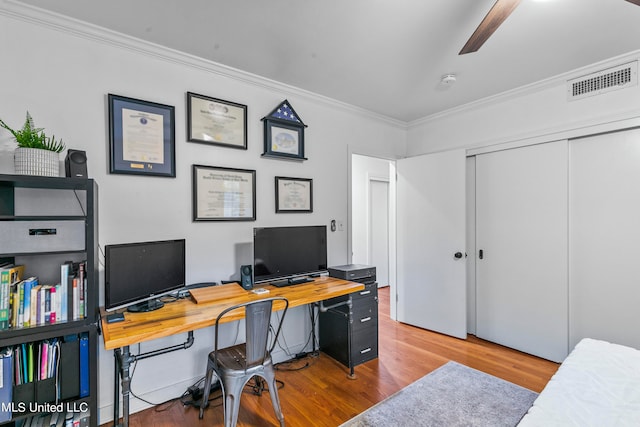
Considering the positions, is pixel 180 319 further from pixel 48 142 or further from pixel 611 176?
pixel 611 176

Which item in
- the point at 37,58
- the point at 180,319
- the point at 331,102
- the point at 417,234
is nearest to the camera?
the point at 180,319

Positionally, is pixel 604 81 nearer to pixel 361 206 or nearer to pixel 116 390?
pixel 361 206

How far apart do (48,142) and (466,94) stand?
352cm

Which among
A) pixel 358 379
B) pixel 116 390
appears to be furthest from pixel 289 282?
pixel 116 390

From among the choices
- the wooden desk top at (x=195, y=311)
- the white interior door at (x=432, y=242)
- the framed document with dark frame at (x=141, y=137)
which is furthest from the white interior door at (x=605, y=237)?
the framed document with dark frame at (x=141, y=137)

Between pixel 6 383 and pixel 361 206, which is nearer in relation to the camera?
pixel 6 383

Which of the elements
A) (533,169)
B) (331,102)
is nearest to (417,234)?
(533,169)

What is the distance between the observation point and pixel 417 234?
3.74m

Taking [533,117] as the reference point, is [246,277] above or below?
below

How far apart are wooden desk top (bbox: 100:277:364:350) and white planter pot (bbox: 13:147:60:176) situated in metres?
0.88

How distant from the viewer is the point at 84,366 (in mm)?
1664

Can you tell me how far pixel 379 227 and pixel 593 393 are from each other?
14.1 ft

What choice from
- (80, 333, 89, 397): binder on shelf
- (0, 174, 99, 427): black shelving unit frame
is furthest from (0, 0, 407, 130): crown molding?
(80, 333, 89, 397): binder on shelf

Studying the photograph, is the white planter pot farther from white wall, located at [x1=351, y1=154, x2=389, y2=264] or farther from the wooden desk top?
white wall, located at [x1=351, y1=154, x2=389, y2=264]
